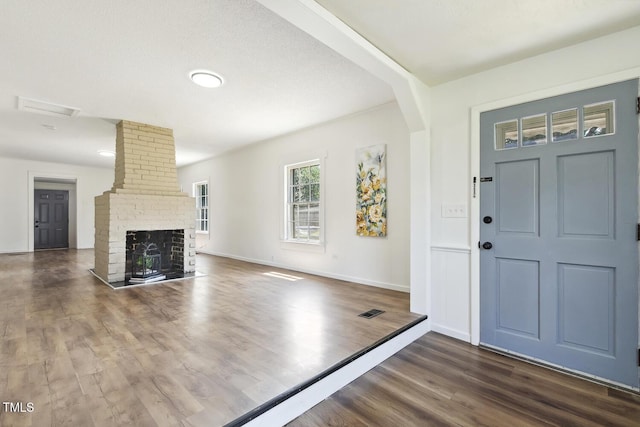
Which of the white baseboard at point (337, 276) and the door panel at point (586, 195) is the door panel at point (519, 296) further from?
the white baseboard at point (337, 276)

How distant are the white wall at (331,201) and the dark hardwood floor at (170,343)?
0.47 m

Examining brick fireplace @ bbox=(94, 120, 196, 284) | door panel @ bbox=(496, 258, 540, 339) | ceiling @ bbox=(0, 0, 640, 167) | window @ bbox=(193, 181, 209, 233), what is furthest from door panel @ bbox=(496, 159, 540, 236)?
window @ bbox=(193, 181, 209, 233)

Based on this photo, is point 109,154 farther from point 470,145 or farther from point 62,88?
point 470,145

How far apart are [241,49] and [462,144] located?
7.47 ft

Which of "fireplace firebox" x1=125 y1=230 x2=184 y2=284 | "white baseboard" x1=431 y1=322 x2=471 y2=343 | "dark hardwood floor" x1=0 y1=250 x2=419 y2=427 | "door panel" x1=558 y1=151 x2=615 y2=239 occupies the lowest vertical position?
"white baseboard" x1=431 y1=322 x2=471 y2=343

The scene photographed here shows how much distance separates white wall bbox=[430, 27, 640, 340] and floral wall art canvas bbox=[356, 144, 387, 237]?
116 cm

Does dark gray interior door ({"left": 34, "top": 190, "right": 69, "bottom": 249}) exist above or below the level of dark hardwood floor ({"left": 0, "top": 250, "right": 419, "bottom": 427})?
above

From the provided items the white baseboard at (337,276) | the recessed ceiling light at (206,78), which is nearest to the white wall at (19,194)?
the white baseboard at (337,276)

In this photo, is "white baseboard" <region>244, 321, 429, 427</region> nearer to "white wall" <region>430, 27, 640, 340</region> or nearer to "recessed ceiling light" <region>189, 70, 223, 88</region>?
"white wall" <region>430, 27, 640, 340</region>

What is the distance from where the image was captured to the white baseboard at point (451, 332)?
9.30 feet

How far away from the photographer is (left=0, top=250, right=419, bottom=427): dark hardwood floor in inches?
65.7

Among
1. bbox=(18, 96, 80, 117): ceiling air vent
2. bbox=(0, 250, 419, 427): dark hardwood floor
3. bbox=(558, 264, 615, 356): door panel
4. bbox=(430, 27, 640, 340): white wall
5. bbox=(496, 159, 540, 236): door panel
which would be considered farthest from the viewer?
bbox=(18, 96, 80, 117): ceiling air vent

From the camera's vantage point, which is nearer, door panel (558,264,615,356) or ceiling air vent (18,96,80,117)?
door panel (558,264,615,356)

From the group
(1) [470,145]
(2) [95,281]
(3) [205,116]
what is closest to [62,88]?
(3) [205,116]
